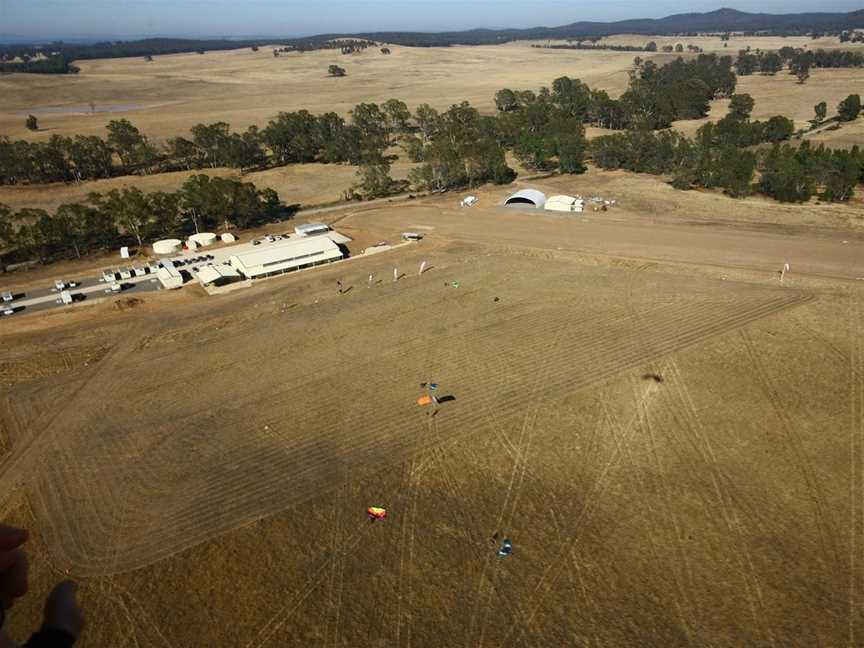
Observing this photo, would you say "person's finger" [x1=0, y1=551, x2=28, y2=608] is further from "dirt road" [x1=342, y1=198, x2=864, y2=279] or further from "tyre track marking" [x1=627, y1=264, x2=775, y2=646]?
"dirt road" [x1=342, y1=198, x2=864, y2=279]

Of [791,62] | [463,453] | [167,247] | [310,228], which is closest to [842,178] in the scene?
[310,228]

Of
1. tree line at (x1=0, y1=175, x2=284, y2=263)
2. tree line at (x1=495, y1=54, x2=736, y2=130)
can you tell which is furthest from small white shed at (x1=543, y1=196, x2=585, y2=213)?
tree line at (x1=495, y1=54, x2=736, y2=130)

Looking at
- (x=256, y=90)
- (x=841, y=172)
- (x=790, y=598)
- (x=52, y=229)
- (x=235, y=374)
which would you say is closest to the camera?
(x=790, y=598)

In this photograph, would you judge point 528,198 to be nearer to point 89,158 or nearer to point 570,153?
point 570,153

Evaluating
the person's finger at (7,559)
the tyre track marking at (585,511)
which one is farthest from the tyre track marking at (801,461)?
the person's finger at (7,559)

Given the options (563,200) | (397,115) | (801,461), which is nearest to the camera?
(801,461)

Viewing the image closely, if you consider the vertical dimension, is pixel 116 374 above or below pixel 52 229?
below

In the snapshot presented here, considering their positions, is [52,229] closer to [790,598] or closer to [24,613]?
[24,613]

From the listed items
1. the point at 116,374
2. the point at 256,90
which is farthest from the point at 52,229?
the point at 256,90
